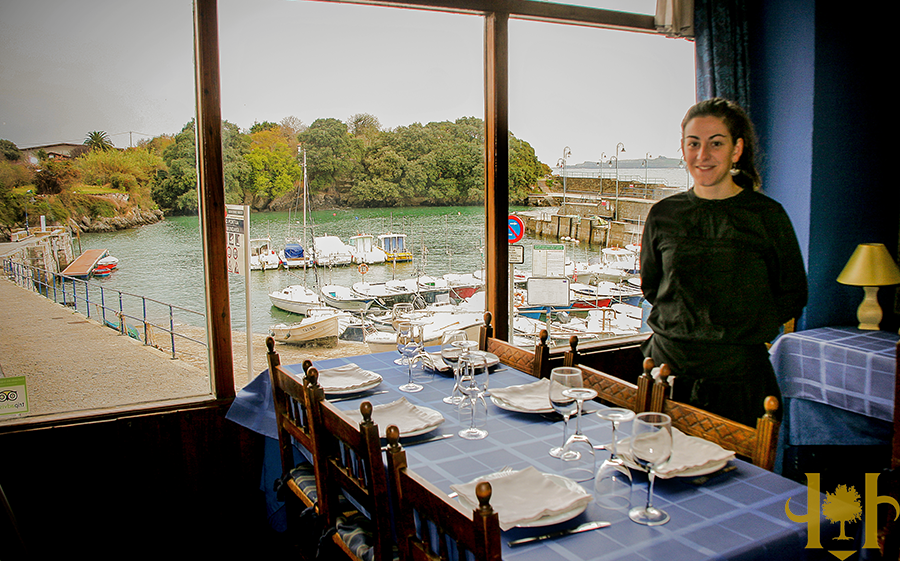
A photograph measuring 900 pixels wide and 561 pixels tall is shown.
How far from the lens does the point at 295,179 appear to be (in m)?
2.70

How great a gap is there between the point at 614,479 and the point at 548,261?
6.25ft

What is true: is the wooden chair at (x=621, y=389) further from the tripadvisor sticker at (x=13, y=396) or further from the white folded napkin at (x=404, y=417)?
the tripadvisor sticker at (x=13, y=396)

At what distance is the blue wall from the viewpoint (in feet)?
9.75

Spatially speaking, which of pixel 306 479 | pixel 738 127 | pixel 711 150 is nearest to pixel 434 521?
pixel 306 479

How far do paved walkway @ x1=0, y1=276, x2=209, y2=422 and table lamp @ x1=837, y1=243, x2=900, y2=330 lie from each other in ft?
10.0

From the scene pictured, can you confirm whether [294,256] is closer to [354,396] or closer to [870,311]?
[354,396]

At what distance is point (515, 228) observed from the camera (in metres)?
3.07

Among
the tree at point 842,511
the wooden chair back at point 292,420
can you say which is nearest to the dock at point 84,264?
the wooden chair back at point 292,420

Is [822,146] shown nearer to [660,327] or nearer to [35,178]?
[660,327]

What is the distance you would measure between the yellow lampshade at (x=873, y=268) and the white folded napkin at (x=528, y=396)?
1843 millimetres

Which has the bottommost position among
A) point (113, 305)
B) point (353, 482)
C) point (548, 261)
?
point (353, 482)

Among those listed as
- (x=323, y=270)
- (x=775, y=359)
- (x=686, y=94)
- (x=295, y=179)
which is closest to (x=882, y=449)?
(x=775, y=359)

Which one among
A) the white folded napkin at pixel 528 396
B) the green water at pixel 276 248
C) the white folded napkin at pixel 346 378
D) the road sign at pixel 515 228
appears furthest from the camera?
the road sign at pixel 515 228

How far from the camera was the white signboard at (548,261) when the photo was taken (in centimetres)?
318
